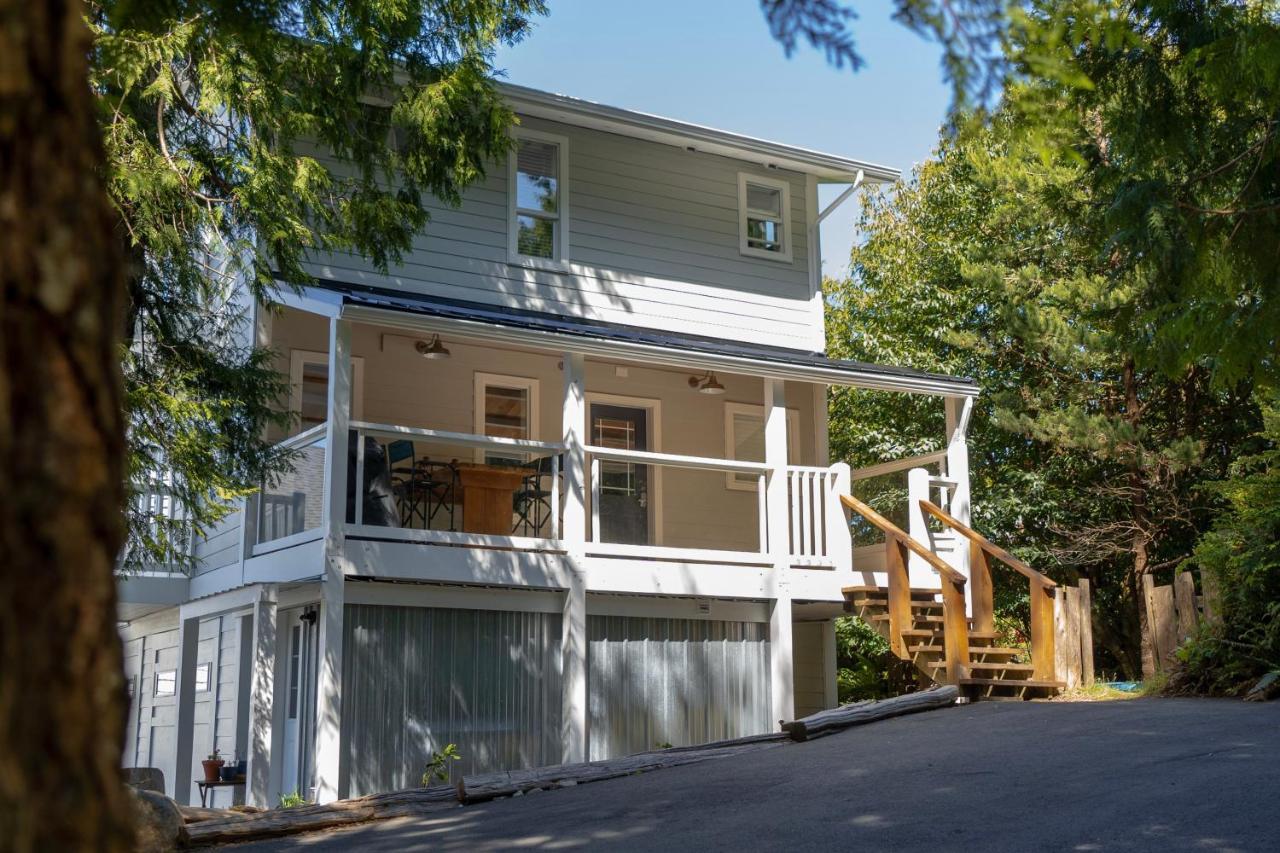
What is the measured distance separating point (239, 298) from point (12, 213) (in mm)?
15606

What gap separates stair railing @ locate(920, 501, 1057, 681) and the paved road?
100 inches

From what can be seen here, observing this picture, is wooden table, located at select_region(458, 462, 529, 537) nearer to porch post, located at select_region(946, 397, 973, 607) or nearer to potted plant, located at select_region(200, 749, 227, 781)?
potted plant, located at select_region(200, 749, 227, 781)

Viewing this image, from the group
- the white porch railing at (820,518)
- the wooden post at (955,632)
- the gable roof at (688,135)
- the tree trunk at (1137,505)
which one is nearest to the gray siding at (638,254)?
the gable roof at (688,135)

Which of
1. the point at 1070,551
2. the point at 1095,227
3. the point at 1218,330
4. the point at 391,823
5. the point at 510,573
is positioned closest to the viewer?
the point at 1218,330

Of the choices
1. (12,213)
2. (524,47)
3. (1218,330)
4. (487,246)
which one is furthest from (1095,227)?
(487,246)

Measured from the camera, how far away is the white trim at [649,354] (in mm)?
12742

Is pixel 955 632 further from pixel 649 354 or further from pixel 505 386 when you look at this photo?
pixel 505 386

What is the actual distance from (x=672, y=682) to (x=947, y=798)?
6068 millimetres

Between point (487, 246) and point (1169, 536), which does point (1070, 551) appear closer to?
point (1169, 536)

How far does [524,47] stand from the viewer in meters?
14.2

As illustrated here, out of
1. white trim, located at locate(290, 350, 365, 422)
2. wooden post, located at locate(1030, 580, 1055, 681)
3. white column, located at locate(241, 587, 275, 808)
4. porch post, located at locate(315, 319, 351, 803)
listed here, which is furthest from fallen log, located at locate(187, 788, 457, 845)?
wooden post, located at locate(1030, 580, 1055, 681)

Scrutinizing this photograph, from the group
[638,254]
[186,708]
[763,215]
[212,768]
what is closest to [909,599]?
[638,254]

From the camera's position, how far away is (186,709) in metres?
16.4

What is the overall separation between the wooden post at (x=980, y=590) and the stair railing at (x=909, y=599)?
41cm
